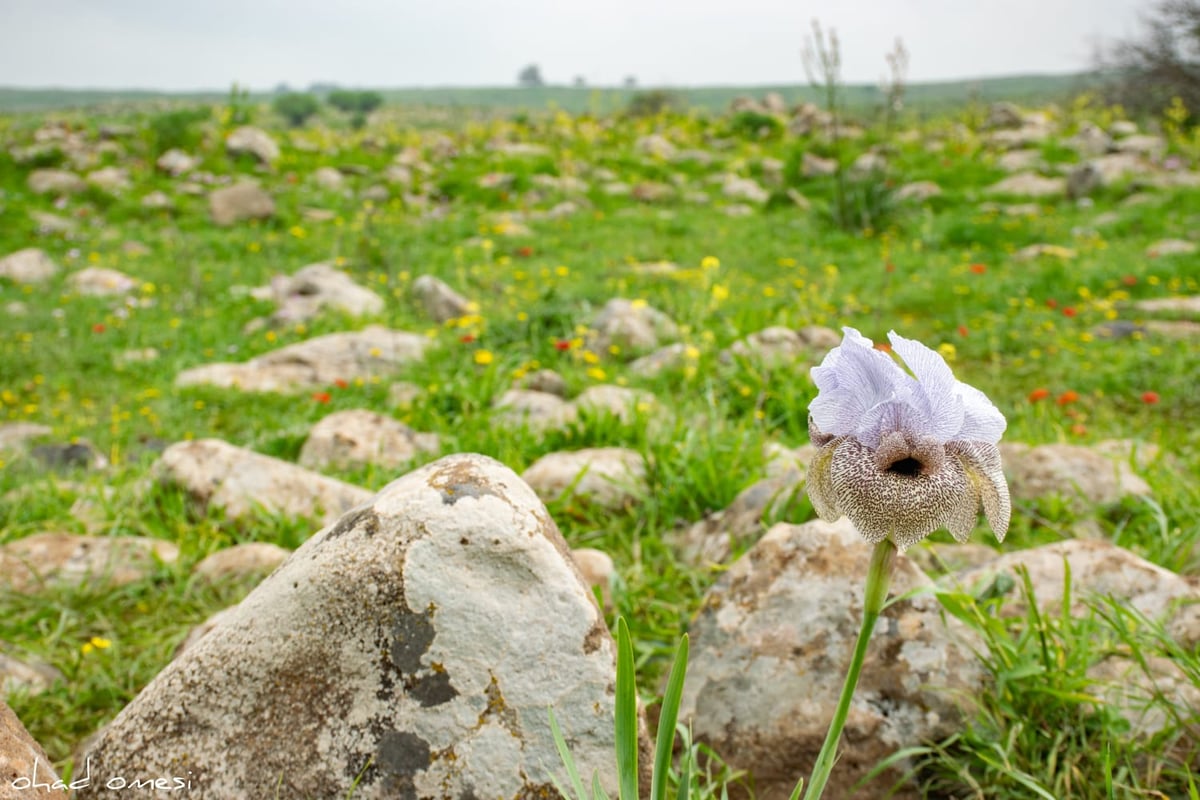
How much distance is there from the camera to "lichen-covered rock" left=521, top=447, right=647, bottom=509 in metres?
3.07

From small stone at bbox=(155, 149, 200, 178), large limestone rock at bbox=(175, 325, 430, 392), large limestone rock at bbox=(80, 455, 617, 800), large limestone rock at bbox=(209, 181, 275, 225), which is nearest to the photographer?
large limestone rock at bbox=(80, 455, 617, 800)

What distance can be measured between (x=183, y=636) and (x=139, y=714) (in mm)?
1101

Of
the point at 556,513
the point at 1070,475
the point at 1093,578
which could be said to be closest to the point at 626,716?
the point at 1093,578

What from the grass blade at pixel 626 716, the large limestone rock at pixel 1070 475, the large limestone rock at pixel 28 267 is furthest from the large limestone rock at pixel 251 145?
the grass blade at pixel 626 716

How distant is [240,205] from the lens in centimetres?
1000

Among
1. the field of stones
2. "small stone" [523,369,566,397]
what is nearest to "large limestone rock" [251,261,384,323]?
the field of stones

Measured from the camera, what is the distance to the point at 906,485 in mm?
1013

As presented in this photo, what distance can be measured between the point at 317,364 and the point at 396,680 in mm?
4037

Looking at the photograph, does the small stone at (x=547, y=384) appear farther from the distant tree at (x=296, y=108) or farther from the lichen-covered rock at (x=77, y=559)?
the distant tree at (x=296, y=108)

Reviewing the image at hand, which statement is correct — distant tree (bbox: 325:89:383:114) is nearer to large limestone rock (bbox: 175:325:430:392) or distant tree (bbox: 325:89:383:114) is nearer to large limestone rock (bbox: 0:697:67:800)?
large limestone rock (bbox: 175:325:430:392)

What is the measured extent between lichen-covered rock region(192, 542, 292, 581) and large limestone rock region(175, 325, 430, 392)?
7.15 feet

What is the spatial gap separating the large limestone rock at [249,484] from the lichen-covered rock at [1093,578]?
2224 mm

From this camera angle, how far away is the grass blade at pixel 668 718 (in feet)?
3.41

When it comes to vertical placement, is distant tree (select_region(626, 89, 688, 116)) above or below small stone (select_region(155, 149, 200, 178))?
above
